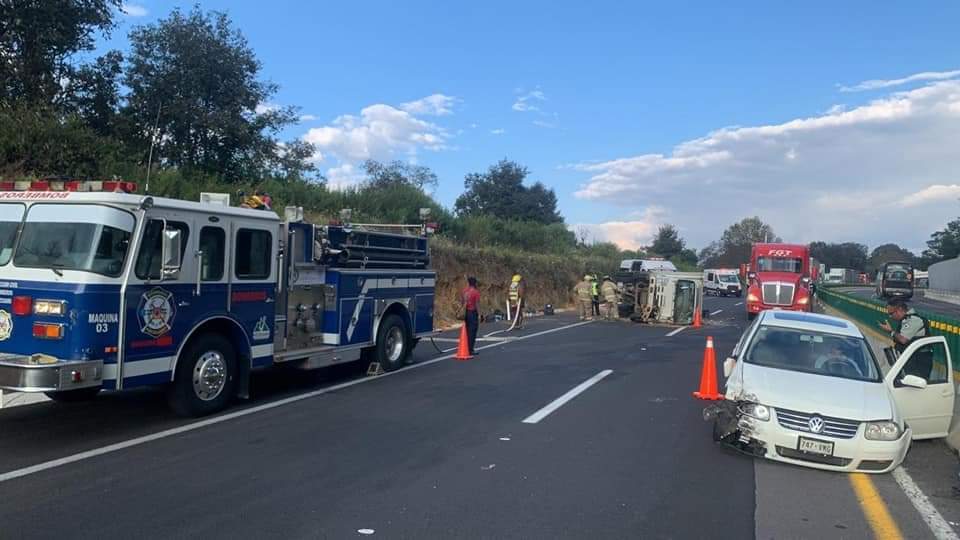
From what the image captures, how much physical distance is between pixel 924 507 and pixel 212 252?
25.9ft

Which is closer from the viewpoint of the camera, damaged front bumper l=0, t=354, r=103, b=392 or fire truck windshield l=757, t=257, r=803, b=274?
damaged front bumper l=0, t=354, r=103, b=392

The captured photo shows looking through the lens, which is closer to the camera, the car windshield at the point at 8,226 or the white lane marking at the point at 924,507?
the white lane marking at the point at 924,507

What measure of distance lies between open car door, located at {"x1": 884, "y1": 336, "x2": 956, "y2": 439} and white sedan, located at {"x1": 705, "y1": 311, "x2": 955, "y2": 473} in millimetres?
11

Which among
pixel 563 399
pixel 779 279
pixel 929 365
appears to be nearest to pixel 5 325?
pixel 563 399

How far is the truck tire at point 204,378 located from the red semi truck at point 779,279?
23.5 metres

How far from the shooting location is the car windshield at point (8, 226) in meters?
7.93

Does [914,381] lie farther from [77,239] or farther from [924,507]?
[77,239]

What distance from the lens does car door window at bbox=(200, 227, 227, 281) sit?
352 inches

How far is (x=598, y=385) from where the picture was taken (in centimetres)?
1255

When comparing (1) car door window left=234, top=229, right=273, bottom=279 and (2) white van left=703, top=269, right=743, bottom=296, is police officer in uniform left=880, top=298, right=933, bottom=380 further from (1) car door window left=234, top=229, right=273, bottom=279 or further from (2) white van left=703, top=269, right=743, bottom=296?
(2) white van left=703, top=269, right=743, bottom=296

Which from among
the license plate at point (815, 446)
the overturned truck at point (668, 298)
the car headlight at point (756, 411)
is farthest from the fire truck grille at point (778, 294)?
the license plate at point (815, 446)

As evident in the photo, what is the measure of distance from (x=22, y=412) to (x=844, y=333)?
9.93 m

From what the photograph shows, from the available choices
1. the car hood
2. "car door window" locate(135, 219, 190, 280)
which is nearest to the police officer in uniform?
the car hood

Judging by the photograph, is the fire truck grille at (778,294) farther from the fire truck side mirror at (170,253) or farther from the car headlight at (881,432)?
the fire truck side mirror at (170,253)
